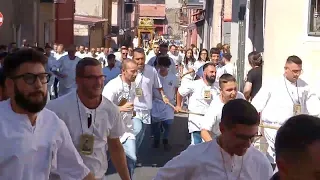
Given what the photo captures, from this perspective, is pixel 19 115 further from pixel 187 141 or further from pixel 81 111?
pixel 187 141

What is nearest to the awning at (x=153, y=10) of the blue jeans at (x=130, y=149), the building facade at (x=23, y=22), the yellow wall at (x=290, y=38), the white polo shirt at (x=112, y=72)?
the building facade at (x=23, y=22)

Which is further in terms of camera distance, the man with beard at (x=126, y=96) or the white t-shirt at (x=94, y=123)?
the man with beard at (x=126, y=96)

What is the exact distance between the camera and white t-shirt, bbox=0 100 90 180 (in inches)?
158

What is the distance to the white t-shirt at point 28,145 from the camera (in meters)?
4.02

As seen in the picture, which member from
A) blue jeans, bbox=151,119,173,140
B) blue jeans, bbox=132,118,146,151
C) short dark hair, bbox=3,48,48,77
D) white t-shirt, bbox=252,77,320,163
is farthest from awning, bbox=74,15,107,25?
short dark hair, bbox=3,48,48,77

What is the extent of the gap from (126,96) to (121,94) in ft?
0.41

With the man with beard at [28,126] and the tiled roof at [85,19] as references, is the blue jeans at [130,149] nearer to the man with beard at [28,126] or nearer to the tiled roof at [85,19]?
the man with beard at [28,126]

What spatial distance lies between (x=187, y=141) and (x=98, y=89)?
8246 millimetres

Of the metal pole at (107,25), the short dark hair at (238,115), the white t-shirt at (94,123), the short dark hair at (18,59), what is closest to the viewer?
the short dark hair at (238,115)

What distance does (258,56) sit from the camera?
41.0 feet

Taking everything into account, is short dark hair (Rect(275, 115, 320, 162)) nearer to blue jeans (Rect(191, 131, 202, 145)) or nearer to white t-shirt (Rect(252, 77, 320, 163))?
white t-shirt (Rect(252, 77, 320, 163))

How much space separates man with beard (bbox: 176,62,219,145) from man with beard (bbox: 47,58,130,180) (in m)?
4.05

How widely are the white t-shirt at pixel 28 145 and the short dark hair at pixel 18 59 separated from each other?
189 millimetres

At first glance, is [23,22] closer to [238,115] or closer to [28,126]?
[28,126]
